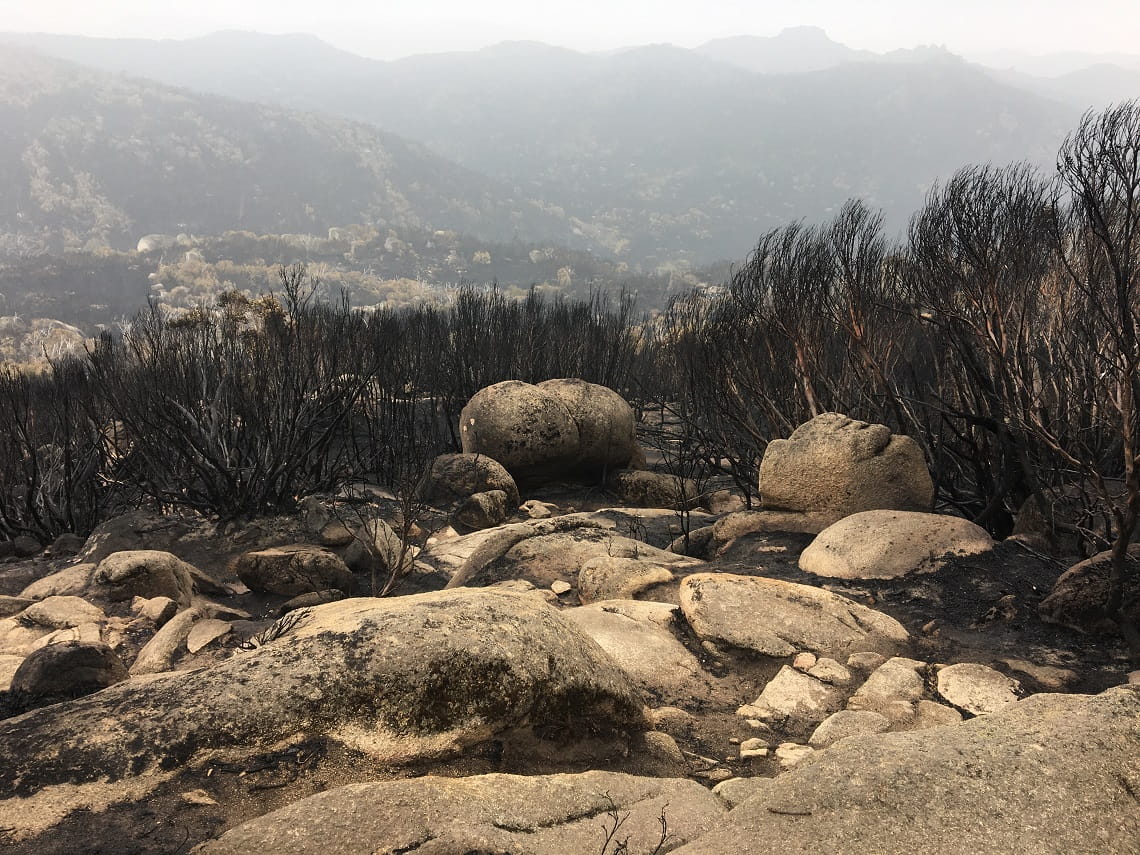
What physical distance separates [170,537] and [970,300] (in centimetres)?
896

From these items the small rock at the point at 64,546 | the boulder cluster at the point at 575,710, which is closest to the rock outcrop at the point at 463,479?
the boulder cluster at the point at 575,710

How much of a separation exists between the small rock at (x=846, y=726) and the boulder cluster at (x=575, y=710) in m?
0.01

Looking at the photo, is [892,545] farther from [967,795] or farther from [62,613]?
[62,613]

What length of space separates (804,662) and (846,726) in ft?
2.61

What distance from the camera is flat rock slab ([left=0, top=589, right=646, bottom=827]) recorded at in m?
2.62

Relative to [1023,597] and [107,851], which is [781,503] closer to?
[1023,597]

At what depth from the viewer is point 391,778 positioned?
2.68m

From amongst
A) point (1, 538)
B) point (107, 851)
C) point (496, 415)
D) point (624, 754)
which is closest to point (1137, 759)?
point (624, 754)

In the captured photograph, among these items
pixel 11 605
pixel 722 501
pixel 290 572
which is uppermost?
pixel 11 605

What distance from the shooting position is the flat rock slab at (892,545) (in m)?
6.00

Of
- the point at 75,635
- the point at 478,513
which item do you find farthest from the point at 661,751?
the point at 478,513

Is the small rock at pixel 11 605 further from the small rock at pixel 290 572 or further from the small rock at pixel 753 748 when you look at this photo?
the small rock at pixel 753 748

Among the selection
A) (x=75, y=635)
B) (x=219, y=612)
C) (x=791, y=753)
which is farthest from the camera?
(x=219, y=612)

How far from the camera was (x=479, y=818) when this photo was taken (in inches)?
91.0
